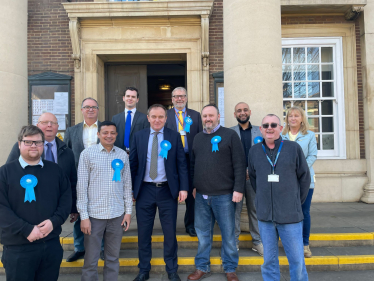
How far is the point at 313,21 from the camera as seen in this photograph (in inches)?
294

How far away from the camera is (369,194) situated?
687cm

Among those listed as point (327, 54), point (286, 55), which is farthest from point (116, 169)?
point (327, 54)

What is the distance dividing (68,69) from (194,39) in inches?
133

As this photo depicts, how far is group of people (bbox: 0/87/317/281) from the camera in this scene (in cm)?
248

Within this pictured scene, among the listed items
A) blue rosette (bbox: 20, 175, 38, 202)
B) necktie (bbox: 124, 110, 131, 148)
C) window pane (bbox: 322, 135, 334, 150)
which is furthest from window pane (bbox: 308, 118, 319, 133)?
blue rosette (bbox: 20, 175, 38, 202)

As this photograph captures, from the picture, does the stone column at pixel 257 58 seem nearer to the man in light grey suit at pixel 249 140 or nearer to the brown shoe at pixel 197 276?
the man in light grey suit at pixel 249 140

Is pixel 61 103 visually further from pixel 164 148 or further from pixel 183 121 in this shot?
pixel 164 148

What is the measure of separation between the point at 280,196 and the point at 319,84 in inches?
230

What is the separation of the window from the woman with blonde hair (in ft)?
12.9

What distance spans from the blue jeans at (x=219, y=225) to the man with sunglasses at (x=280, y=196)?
51cm

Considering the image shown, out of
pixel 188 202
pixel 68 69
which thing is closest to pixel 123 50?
pixel 68 69

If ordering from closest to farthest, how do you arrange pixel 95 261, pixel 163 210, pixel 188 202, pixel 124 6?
pixel 95 261, pixel 163 210, pixel 188 202, pixel 124 6

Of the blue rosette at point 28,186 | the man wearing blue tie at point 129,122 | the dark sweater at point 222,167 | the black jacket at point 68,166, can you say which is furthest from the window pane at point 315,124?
the blue rosette at point 28,186

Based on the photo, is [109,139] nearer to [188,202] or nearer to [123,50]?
[188,202]
